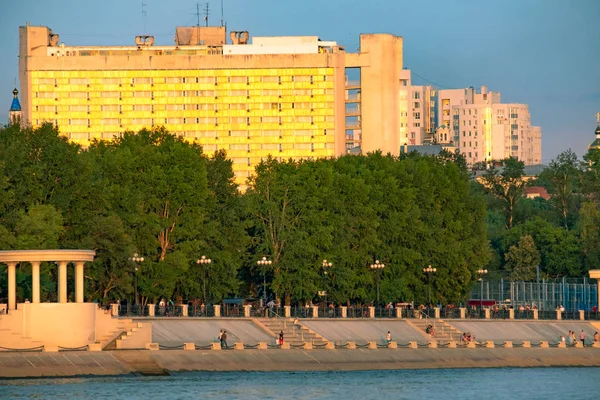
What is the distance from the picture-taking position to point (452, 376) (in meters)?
106

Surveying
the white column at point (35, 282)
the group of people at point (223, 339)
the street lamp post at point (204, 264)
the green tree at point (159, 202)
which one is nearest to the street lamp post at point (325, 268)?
the green tree at point (159, 202)

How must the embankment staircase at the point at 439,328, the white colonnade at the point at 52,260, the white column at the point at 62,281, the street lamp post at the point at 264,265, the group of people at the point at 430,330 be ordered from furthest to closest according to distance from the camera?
the street lamp post at the point at 264,265 < the embankment staircase at the point at 439,328 < the group of people at the point at 430,330 < the white column at the point at 62,281 < the white colonnade at the point at 52,260

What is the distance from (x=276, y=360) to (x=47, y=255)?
46.9ft

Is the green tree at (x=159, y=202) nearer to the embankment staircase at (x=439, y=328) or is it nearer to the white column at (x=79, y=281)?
the embankment staircase at (x=439, y=328)

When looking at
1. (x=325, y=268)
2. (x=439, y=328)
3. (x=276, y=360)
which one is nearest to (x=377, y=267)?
(x=325, y=268)

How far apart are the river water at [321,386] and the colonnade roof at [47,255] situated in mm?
7639

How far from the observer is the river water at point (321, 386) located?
88750mm

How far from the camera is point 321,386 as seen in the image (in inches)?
3772

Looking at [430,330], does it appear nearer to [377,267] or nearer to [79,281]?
[377,267]

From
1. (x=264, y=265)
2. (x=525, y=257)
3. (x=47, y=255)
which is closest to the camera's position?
(x=47, y=255)

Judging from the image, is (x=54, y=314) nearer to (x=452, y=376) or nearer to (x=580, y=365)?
(x=452, y=376)

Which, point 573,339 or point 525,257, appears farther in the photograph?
point 525,257

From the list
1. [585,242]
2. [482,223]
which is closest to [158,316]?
[482,223]

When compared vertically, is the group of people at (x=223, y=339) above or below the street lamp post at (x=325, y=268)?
below
